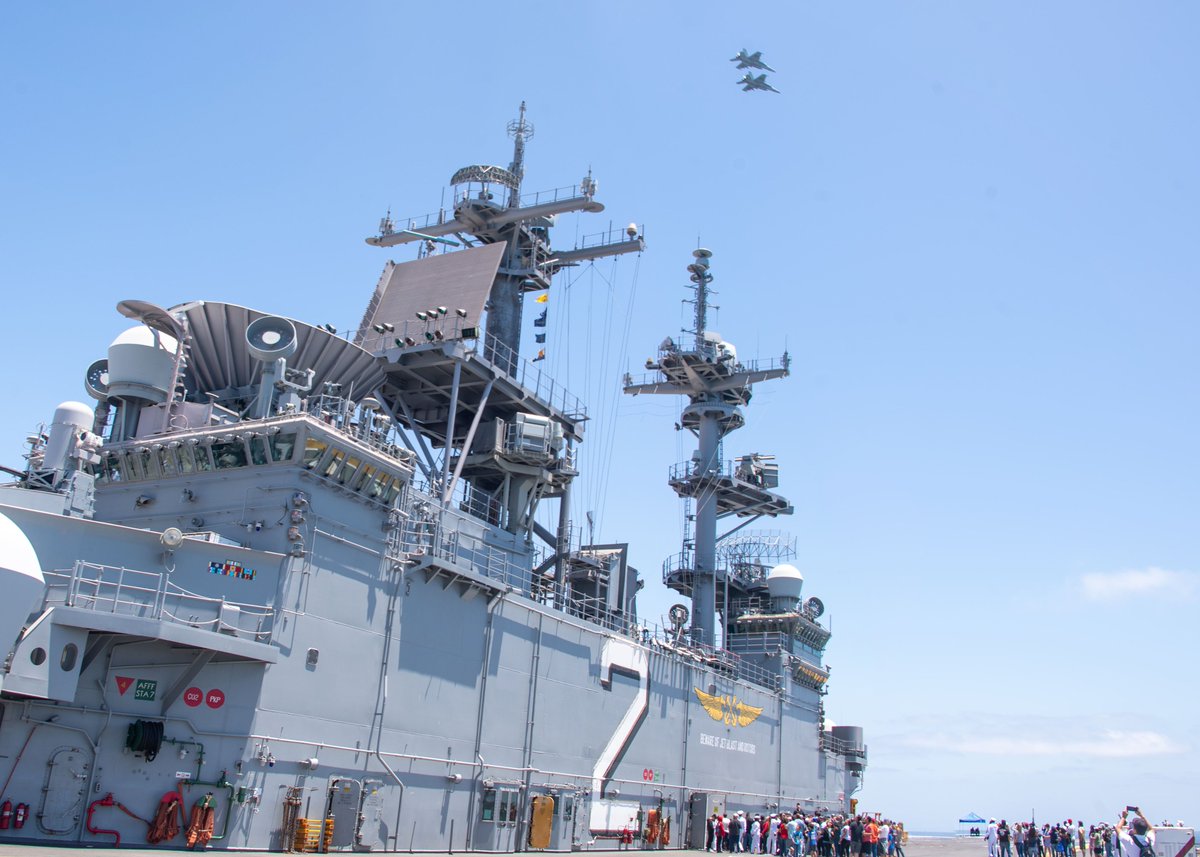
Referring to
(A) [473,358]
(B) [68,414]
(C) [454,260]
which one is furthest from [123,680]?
(C) [454,260]

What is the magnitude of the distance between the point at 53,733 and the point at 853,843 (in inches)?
879

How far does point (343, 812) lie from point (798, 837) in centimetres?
1510

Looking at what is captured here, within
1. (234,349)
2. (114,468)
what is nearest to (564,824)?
(114,468)

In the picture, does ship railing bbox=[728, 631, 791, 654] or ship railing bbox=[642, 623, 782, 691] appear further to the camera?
ship railing bbox=[728, 631, 791, 654]

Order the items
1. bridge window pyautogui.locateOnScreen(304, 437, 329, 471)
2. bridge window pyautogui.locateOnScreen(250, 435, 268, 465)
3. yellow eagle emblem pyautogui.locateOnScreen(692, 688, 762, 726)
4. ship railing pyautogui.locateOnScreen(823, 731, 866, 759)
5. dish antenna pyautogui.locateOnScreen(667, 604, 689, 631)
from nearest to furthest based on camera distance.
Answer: bridge window pyautogui.locateOnScreen(304, 437, 329, 471)
bridge window pyautogui.locateOnScreen(250, 435, 268, 465)
yellow eagle emblem pyautogui.locateOnScreen(692, 688, 762, 726)
dish antenna pyautogui.locateOnScreen(667, 604, 689, 631)
ship railing pyautogui.locateOnScreen(823, 731, 866, 759)

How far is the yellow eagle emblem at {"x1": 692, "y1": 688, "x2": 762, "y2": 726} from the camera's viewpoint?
1356 inches

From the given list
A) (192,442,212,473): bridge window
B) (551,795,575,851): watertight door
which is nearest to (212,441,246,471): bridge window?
(192,442,212,473): bridge window

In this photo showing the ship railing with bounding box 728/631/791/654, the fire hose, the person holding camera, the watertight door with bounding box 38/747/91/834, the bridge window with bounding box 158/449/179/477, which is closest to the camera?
the person holding camera

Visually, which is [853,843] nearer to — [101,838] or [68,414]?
[101,838]

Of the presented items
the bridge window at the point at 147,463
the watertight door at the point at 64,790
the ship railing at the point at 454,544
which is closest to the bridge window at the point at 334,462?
the ship railing at the point at 454,544

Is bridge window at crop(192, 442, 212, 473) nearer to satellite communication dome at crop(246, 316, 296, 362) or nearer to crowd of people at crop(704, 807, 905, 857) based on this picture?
satellite communication dome at crop(246, 316, 296, 362)

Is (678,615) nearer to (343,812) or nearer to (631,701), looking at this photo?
(631,701)

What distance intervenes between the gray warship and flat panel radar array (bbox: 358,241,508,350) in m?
0.12

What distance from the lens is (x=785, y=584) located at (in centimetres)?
4497
